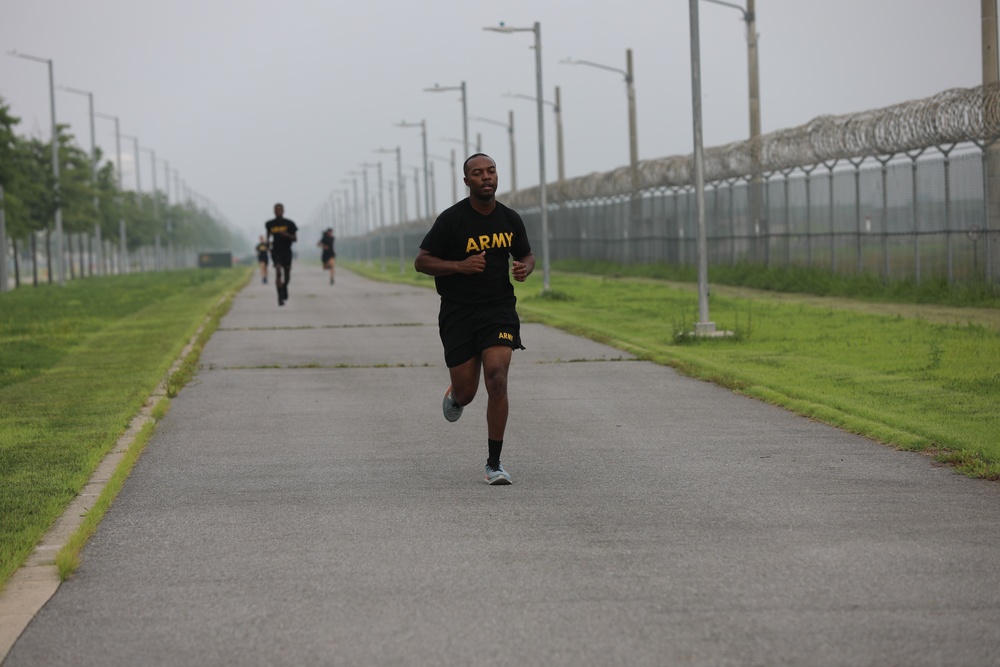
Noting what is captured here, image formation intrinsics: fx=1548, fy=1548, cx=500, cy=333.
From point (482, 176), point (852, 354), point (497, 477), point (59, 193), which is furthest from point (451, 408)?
point (59, 193)

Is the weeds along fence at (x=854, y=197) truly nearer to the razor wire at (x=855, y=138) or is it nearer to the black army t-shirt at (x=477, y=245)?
the razor wire at (x=855, y=138)

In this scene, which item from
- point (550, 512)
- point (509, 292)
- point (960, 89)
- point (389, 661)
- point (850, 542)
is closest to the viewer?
point (389, 661)

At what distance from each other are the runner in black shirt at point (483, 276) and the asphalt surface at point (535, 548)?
0.57 m

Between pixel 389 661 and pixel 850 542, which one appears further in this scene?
pixel 850 542

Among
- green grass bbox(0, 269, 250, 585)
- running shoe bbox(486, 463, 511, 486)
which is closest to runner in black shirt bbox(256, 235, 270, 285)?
green grass bbox(0, 269, 250, 585)

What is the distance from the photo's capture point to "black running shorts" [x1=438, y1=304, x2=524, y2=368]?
8961 mm

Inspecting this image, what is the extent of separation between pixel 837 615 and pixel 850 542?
54.8 inches

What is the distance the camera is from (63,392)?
47.6 ft

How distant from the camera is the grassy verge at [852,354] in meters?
10.9

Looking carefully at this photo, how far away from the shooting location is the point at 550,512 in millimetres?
7863

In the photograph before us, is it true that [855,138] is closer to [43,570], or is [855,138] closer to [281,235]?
[281,235]

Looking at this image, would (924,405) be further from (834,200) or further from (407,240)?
(407,240)

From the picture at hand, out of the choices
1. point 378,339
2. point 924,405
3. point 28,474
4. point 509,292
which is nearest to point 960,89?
point 378,339

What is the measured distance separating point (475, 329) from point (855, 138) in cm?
2306
